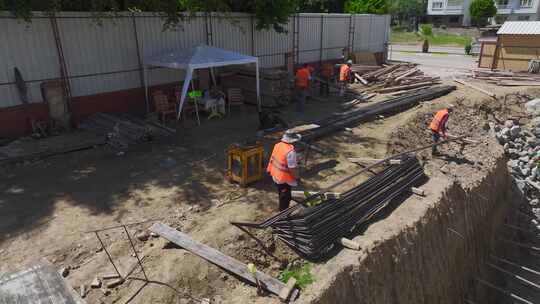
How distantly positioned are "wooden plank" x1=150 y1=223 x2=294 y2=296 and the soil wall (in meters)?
0.61

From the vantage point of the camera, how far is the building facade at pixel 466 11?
205 feet

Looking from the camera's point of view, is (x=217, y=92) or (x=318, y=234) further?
(x=217, y=92)

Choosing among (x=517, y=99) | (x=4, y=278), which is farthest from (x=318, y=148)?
(x=517, y=99)

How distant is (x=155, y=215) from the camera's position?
802cm

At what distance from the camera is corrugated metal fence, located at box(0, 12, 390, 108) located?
11.6 meters

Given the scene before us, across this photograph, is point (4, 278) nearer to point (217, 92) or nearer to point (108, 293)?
point (108, 293)

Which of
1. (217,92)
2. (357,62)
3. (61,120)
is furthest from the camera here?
(357,62)

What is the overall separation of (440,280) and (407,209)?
2.02 metres

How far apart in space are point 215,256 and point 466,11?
79.3 metres

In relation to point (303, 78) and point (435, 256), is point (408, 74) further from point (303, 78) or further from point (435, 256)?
point (435, 256)

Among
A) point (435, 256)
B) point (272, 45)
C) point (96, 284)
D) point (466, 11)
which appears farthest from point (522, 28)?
point (466, 11)

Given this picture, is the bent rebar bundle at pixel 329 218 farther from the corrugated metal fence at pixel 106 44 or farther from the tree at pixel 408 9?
the tree at pixel 408 9

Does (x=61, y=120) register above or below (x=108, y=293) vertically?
above

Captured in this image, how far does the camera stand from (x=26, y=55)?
11727mm
